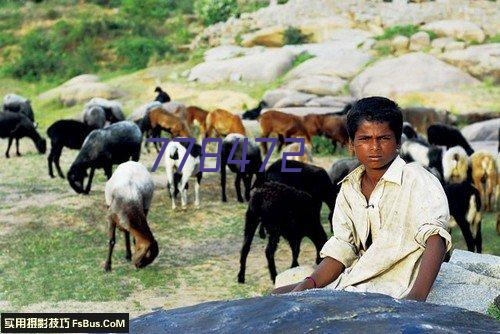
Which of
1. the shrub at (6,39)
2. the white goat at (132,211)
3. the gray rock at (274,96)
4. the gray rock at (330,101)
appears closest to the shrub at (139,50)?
the shrub at (6,39)

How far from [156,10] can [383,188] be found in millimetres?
43052

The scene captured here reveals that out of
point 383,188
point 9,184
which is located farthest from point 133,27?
point 383,188

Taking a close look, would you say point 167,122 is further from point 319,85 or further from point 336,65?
point 336,65

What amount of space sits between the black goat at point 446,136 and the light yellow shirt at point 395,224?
1403 centimetres

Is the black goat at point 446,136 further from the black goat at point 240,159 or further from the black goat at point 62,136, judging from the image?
the black goat at point 62,136

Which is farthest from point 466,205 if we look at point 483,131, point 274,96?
point 274,96

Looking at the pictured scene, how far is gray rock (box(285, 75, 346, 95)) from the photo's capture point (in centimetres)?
2644

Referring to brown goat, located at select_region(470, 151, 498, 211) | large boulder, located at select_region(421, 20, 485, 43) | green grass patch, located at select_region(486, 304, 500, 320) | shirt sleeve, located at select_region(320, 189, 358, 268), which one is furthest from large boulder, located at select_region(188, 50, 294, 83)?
shirt sleeve, located at select_region(320, 189, 358, 268)

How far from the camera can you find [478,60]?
2691 centimetres

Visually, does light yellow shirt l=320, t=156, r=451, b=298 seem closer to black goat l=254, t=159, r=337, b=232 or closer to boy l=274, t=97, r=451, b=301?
boy l=274, t=97, r=451, b=301

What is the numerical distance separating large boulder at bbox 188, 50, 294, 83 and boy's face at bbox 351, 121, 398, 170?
2581 cm

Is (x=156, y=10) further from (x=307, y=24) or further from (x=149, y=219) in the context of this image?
(x=149, y=219)

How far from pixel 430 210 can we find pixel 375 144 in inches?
14.7

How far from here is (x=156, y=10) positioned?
1779 inches
